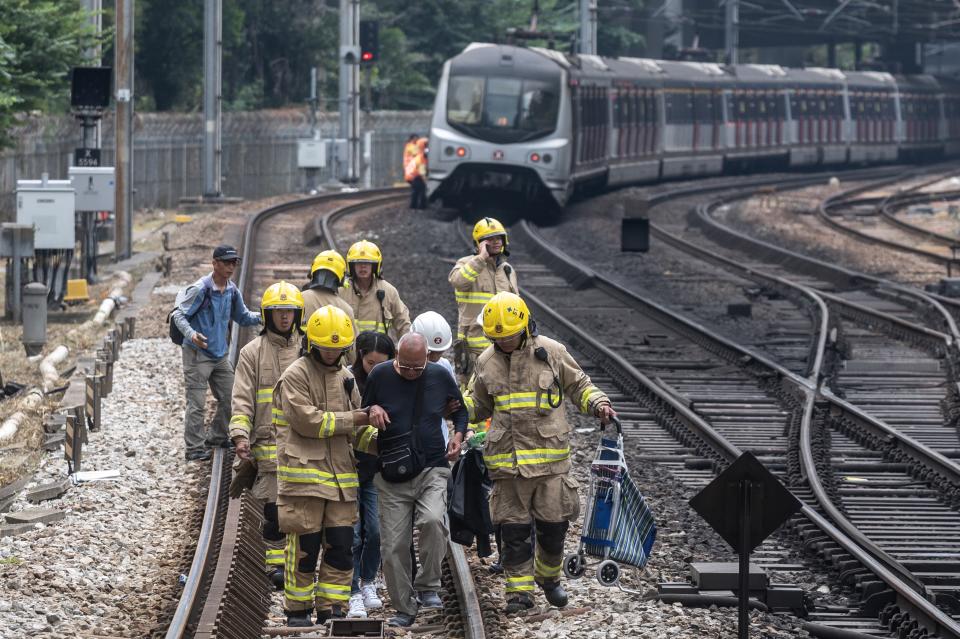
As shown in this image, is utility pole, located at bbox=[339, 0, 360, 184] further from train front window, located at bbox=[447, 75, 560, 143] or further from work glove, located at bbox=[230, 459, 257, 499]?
work glove, located at bbox=[230, 459, 257, 499]

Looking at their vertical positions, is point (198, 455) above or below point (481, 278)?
below

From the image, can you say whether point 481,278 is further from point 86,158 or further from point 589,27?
point 589,27

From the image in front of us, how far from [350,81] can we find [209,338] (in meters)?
31.6

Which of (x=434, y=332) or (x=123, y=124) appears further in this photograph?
(x=123, y=124)

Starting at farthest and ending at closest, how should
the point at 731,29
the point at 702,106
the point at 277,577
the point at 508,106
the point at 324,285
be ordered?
the point at 731,29
the point at 702,106
the point at 508,106
the point at 324,285
the point at 277,577

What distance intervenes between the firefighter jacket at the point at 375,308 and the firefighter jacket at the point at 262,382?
1655 mm

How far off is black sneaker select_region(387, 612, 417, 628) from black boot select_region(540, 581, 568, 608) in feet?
2.45

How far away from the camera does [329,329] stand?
830cm

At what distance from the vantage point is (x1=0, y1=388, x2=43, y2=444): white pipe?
1411 centimetres

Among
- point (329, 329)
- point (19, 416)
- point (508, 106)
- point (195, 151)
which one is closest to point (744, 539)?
point (329, 329)

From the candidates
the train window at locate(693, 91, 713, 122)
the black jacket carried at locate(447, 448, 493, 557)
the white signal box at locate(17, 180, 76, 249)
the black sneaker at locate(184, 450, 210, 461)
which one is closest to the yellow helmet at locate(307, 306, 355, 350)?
the black jacket carried at locate(447, 448, 493, 557)

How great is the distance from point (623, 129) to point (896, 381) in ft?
72.2

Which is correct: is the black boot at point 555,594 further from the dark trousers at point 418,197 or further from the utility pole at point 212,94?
the utility pole at point 212,94

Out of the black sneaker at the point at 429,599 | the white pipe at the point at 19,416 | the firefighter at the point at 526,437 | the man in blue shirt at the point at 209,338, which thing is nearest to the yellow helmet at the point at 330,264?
the man in blue shirt at the point at 209,338
